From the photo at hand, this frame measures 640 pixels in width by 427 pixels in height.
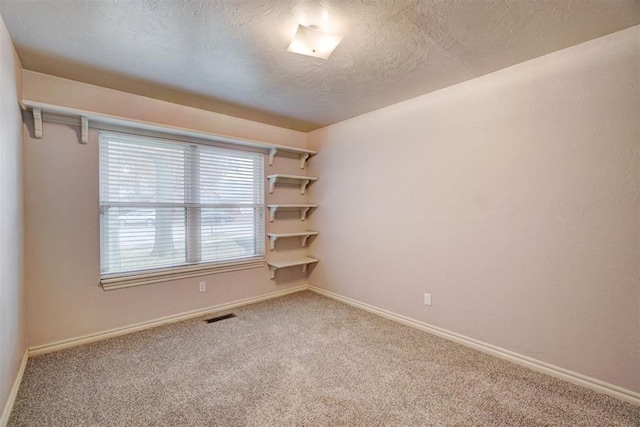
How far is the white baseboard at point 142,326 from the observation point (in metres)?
2.46

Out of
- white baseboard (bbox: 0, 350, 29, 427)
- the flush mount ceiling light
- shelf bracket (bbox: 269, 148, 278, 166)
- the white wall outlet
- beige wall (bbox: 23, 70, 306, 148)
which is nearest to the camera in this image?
white baseboard (bbox: 0, 350, 29, 427)

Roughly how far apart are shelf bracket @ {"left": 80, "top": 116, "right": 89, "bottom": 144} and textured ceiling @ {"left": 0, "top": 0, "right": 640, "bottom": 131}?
1.16 feet

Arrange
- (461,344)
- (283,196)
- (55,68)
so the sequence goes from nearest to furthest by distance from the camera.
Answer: (55,68), (461,344), (283,196)

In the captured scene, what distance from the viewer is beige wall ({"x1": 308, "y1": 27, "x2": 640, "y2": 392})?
1886 millimetres

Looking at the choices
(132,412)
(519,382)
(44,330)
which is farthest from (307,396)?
(44,330)

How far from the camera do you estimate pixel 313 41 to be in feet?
6.13

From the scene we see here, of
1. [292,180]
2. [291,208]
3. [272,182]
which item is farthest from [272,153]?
[291,208]

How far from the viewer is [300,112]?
3406mm

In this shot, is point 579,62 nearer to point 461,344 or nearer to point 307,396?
point 461,344

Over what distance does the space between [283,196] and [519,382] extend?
10.3ft

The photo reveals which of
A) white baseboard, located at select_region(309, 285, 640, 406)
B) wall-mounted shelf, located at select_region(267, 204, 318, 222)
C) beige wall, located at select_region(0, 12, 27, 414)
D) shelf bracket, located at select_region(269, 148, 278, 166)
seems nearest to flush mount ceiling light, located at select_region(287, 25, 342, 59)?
beige wall, located at select_region(0, 12, 27, 414)

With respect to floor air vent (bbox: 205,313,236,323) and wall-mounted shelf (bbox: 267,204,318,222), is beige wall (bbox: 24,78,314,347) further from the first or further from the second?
wall-mounted shelf (bbox: 267,204,318,222)

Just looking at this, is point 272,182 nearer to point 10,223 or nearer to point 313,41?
point 313,41

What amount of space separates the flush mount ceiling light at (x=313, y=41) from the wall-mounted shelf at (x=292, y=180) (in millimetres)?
1989
